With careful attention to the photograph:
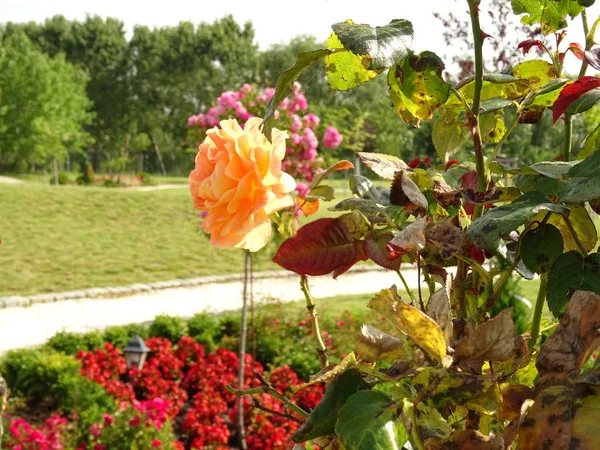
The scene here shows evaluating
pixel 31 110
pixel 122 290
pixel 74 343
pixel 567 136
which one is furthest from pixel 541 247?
pixel 31 110

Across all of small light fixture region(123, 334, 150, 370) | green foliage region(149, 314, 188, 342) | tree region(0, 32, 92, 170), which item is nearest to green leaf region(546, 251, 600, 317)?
small light fixture region(123, 334, 150, 370)

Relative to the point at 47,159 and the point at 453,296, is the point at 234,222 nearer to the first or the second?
the point at 453,296

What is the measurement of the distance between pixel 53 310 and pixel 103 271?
6.19 ft

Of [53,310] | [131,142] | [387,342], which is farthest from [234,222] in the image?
[131,142]

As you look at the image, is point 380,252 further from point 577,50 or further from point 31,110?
point 31,110

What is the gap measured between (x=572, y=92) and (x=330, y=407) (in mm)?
299

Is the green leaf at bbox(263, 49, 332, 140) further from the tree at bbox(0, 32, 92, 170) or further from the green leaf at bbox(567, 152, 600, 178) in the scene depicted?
the tree at bbox(0, 32, 92, 170)

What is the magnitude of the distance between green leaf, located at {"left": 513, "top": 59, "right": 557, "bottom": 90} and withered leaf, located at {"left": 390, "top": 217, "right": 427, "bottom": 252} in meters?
0.30

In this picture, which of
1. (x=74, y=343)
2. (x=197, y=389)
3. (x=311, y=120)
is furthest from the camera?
(x=311, y=120)

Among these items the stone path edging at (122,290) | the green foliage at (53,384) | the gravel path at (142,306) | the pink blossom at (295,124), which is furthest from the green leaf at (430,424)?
the stone path edging at (122,290)

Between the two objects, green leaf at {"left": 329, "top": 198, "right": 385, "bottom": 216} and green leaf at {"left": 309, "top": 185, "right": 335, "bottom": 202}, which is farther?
green leaf at {"left": 309, "top": 185, "right": 335, "bottom": 202}

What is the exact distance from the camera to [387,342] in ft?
1.59

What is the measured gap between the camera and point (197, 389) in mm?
4664

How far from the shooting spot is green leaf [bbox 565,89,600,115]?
51 centimetres
